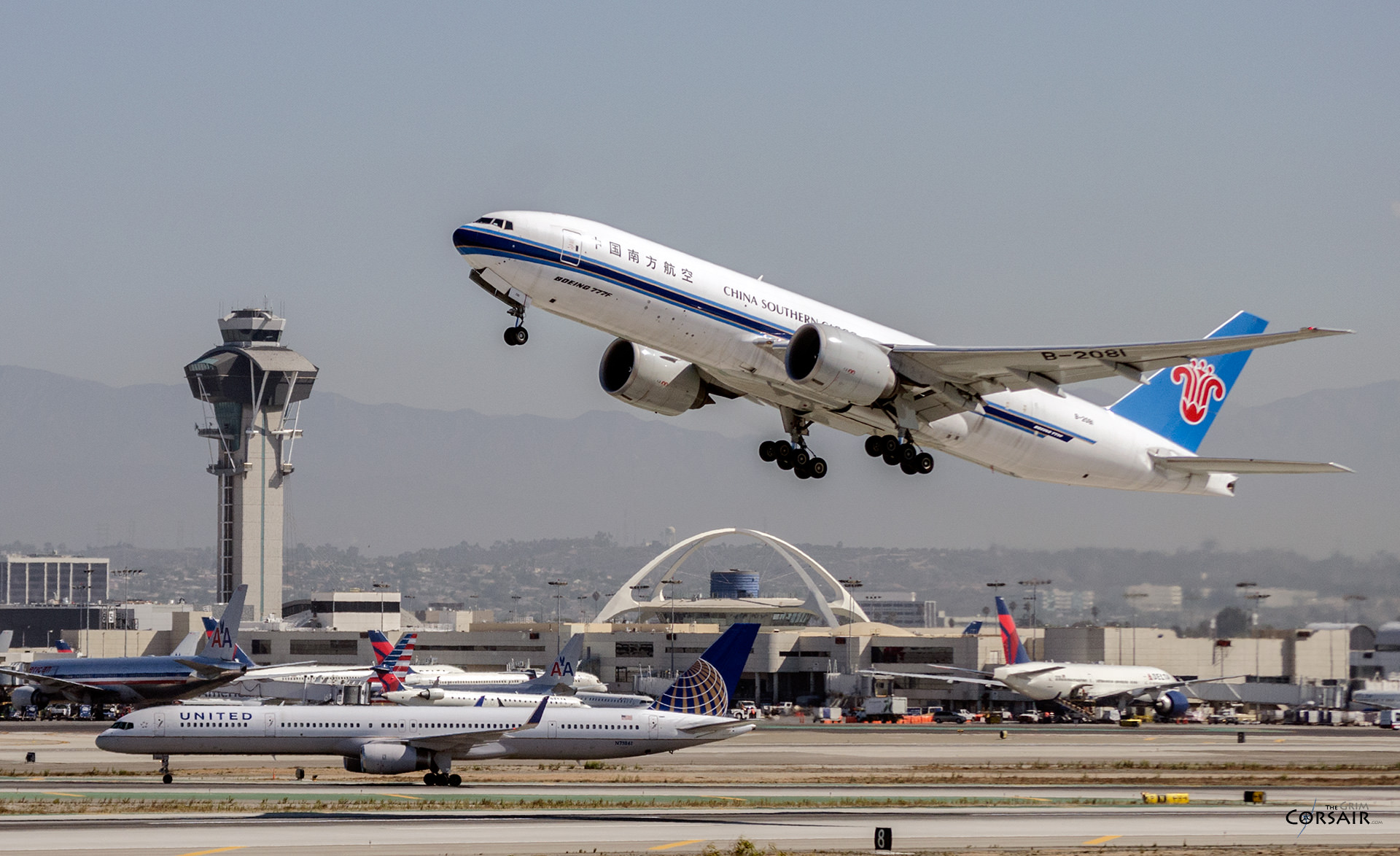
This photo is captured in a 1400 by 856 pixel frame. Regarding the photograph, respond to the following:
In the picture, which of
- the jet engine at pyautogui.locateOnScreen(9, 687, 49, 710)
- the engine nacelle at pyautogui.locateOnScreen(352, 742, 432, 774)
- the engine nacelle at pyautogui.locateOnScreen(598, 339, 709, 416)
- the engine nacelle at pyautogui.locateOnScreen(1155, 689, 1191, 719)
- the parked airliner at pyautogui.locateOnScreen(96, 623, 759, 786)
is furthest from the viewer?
the engine nacelle at pyautogui.locateOnScreen(1155, 689, 1191, 719)

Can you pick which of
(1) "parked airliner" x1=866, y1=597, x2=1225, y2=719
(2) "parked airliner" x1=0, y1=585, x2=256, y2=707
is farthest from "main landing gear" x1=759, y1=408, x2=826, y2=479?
(1) "parked airliner" x1=866, y1=597, x2=1225, y2=719

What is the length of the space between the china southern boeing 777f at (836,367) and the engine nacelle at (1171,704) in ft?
229

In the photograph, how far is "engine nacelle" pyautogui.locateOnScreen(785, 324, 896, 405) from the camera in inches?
1781

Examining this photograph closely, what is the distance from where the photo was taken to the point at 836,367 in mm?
45344

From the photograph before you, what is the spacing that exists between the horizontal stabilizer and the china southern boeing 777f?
66mm

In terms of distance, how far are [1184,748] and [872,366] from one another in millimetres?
53501

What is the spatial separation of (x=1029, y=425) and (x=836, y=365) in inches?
381

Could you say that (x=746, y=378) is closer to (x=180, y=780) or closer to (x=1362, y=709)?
(x=180, y=780)

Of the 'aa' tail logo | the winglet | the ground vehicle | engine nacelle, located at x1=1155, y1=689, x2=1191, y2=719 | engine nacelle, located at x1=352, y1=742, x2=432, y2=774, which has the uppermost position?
the 'aa' tail logo

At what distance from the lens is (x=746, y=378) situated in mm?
47219

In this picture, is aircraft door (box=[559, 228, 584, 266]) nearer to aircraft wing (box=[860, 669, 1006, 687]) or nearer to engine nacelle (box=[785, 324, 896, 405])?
engine nacelle (box=[785, 324, 896, 405])

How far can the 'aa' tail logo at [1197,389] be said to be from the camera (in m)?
59.0

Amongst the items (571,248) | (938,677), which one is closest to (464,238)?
(571,248)

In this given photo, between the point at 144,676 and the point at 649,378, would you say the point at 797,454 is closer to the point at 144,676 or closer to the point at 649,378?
the point at 649,378
